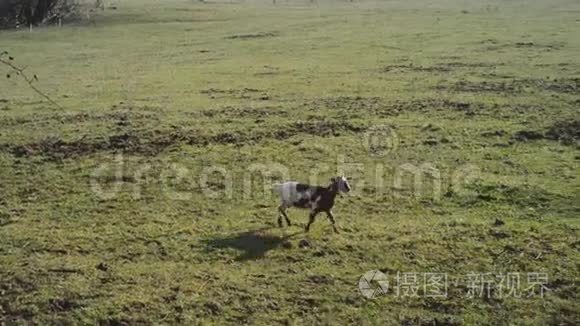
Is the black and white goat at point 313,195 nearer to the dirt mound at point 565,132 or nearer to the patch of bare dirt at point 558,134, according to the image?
the patch of bare dirt at point 558,134

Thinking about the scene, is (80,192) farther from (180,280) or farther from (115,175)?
(180,280)

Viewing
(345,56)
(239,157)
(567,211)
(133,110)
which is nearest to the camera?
(567,211)

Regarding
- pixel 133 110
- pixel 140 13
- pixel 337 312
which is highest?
pixel 140 13

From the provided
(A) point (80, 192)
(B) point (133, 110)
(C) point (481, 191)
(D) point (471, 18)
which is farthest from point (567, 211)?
(D) point (471, 18)

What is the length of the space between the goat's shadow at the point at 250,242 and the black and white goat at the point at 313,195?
60 cm

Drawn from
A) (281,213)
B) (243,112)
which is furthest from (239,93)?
(281,213)

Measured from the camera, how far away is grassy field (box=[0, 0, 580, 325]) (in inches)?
415

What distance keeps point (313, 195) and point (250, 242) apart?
1454mm

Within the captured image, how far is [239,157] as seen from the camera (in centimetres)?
1731

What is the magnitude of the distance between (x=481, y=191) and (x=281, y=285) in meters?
6.21

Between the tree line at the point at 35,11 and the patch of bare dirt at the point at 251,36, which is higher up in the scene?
the tree line at the point at 35,11

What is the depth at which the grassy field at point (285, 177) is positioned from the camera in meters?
10.5

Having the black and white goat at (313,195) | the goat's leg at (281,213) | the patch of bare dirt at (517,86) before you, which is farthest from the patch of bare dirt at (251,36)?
the black and white goat at (313,195)

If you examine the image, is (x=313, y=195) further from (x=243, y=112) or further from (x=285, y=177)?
(x=243, y=112)
